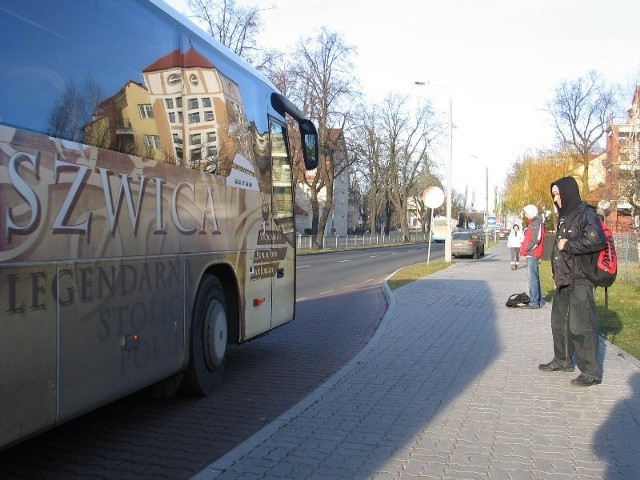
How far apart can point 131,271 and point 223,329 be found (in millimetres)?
2113

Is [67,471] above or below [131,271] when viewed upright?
below

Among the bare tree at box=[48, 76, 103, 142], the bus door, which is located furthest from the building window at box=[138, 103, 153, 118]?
the bus door

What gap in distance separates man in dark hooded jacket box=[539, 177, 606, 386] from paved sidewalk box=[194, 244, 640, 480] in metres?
0.29

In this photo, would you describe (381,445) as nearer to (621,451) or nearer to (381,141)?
(621,451)

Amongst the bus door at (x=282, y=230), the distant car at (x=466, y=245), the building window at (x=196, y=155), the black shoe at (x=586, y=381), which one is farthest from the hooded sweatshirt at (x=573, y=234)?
the distant car at (x=466, y=245)

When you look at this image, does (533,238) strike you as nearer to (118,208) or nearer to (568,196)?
(568,196)

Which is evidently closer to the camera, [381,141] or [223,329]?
[223,329]

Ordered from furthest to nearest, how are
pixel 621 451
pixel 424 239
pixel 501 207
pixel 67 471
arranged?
1. pixel 424 239
2. pixel 501 207
3. pixel 621 451
4. pixel 67 471

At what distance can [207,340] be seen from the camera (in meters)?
6.24

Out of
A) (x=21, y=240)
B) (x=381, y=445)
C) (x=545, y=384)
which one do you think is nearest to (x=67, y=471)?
(x=21, y=240)

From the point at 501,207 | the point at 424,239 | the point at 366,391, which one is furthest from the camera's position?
the point at 424,239

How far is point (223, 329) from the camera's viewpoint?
6.64m

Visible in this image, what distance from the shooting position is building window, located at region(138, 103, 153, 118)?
5.01 metres

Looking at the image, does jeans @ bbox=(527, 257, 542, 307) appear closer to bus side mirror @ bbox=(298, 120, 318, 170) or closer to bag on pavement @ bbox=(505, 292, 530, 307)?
bag on pavement @ bbox=(505, 292, 530, 307)
